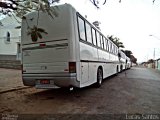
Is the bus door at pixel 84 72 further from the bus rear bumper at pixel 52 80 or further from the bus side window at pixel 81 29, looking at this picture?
the bus side window at pixel 81 29

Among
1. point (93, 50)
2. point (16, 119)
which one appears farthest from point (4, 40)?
point (16, 119)

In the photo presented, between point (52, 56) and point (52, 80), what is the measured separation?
840mm

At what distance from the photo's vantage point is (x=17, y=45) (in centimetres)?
2523

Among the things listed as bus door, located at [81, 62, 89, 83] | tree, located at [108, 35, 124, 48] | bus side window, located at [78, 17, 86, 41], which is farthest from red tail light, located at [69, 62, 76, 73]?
tree, located at [108, 35, 124, 48]

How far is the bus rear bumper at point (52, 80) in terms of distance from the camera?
5.98m

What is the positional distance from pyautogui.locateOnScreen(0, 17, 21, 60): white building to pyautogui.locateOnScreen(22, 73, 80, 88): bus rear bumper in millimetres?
19541

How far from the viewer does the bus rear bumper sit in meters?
5.98

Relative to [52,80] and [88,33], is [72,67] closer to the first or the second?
[52,80]

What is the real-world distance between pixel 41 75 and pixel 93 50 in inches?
111

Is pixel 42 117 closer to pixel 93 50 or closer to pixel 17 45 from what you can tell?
pixel 93 50

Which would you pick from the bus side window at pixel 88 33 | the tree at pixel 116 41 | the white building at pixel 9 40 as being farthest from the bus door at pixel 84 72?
the tree at pixel 116 41

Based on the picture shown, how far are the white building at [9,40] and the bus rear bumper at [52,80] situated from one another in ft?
64.1

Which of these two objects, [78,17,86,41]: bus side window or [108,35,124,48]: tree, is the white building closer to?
[78,17,86,41]: bus side window

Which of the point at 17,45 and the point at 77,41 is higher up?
the point at 17,45
